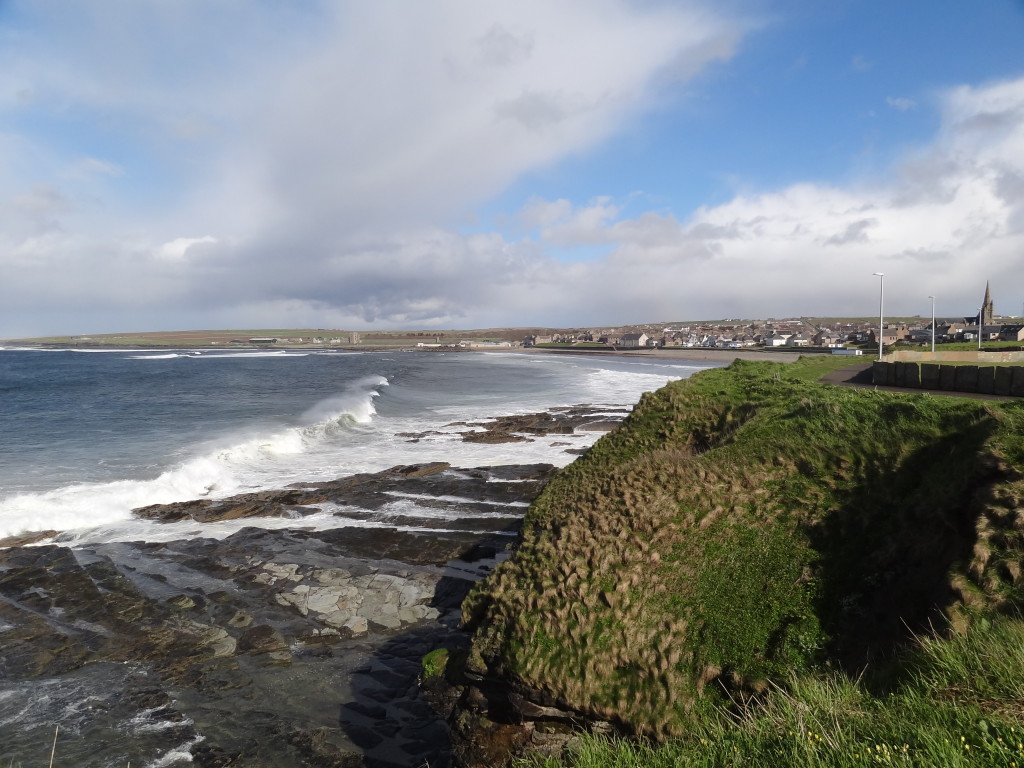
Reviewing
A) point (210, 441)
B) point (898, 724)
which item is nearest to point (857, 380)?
point (898, 724)

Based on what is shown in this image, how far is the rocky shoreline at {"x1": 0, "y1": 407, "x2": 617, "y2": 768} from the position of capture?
26.6 ft

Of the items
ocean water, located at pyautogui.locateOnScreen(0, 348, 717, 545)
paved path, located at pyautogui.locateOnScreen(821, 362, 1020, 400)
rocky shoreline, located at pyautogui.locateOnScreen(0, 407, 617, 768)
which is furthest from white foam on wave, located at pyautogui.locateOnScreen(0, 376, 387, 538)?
paved path, located at pyautogui.locateOnScreen(821, 362, 1020, 400)

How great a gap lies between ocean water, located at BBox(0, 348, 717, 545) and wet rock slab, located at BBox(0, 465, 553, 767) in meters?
2.73

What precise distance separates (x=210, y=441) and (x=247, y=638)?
876 inches

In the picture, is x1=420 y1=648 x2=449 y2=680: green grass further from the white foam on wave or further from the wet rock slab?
the white foam on wave

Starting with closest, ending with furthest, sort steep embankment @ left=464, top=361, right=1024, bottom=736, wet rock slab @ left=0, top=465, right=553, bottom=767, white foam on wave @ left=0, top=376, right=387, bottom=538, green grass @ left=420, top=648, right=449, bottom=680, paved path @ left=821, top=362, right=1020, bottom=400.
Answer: steep embankment @ left=464, top=361, right=1024, bottom=736 < wet rock slab @ left=0, top=465, right=553, bottom=767 < green grass @ left=420, top=648, right=449, bottom=680 < white foam on wave @ left=0, top=376, right=387, bottom=538 < paved path @ left=821, top=362, right=1020, bottom=400

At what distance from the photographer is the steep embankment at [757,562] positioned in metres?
6.77

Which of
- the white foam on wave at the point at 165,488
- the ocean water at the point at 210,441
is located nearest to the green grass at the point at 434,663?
the ocean water at the point at 210,441

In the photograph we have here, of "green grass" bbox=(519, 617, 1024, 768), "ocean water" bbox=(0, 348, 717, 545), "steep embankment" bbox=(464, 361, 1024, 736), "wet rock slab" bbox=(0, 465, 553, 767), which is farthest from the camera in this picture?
"ocean water" bbox=(0, 348, 717, 545)

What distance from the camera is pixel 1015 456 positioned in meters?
7.50

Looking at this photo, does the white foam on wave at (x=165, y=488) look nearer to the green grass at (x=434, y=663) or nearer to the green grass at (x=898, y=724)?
the green grass at (x=434, y=663)

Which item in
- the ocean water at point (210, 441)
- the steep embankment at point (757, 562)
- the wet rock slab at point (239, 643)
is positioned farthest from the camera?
the ocean water at point (210, 441)

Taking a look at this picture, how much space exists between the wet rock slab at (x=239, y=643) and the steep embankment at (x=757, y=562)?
1.94m

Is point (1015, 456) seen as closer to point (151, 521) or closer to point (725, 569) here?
point (725, 569)
